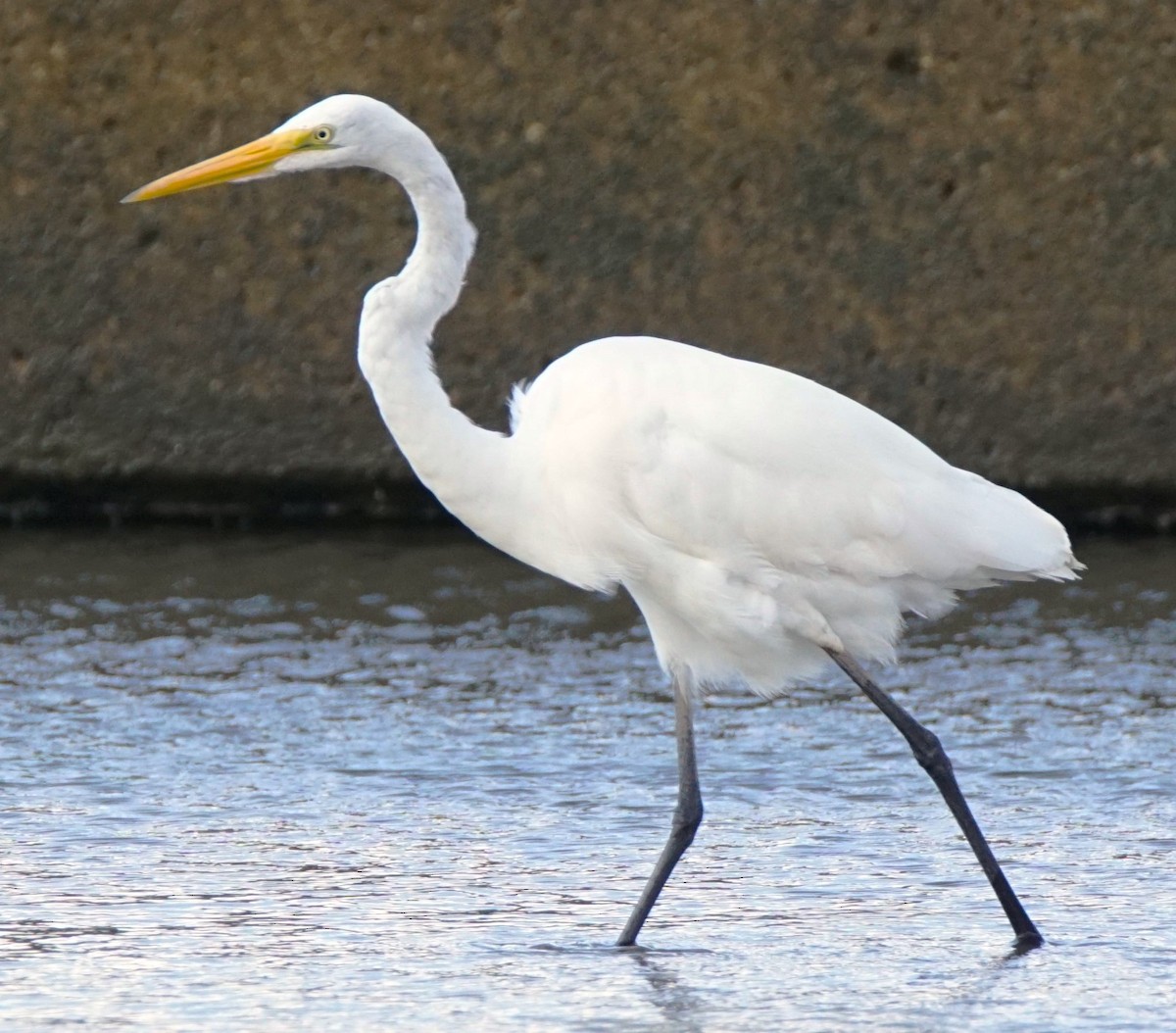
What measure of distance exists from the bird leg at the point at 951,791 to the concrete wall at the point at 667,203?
2907 millimetres

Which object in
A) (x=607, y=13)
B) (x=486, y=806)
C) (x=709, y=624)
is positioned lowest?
(x=486, y=806)

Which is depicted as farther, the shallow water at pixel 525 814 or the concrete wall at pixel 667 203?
the concrete wall at pixel 667 203

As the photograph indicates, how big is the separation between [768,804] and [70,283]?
3311mm

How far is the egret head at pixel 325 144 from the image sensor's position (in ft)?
11.2

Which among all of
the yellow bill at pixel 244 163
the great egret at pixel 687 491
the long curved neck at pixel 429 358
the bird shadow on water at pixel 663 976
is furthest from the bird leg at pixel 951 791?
the yellow bill at pixel 244 163

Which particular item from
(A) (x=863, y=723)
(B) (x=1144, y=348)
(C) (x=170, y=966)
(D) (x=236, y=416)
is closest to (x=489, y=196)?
(D) (x=236, y=416)

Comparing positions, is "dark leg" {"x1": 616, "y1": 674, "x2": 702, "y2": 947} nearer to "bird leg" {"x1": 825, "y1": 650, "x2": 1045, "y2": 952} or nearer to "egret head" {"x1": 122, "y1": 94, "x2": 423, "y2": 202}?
"bird leg" {"x1": 825, "y1": 650, "x2": 1045, "y2": 952}

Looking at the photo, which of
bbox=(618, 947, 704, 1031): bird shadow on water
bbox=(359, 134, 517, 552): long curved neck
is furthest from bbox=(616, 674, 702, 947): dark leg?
bbox=(359, 134, 517, 552): long curved neck

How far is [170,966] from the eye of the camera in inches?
126

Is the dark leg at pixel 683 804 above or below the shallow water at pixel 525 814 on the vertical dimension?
above

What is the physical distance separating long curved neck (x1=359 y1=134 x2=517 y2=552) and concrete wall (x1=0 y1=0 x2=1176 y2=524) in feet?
9.69

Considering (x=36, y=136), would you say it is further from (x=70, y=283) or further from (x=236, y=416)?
(x=236, y=416)

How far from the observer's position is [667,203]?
642 centimetres

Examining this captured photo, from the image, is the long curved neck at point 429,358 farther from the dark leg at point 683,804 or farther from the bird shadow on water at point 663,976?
the bird shadow on water at point 663,976
